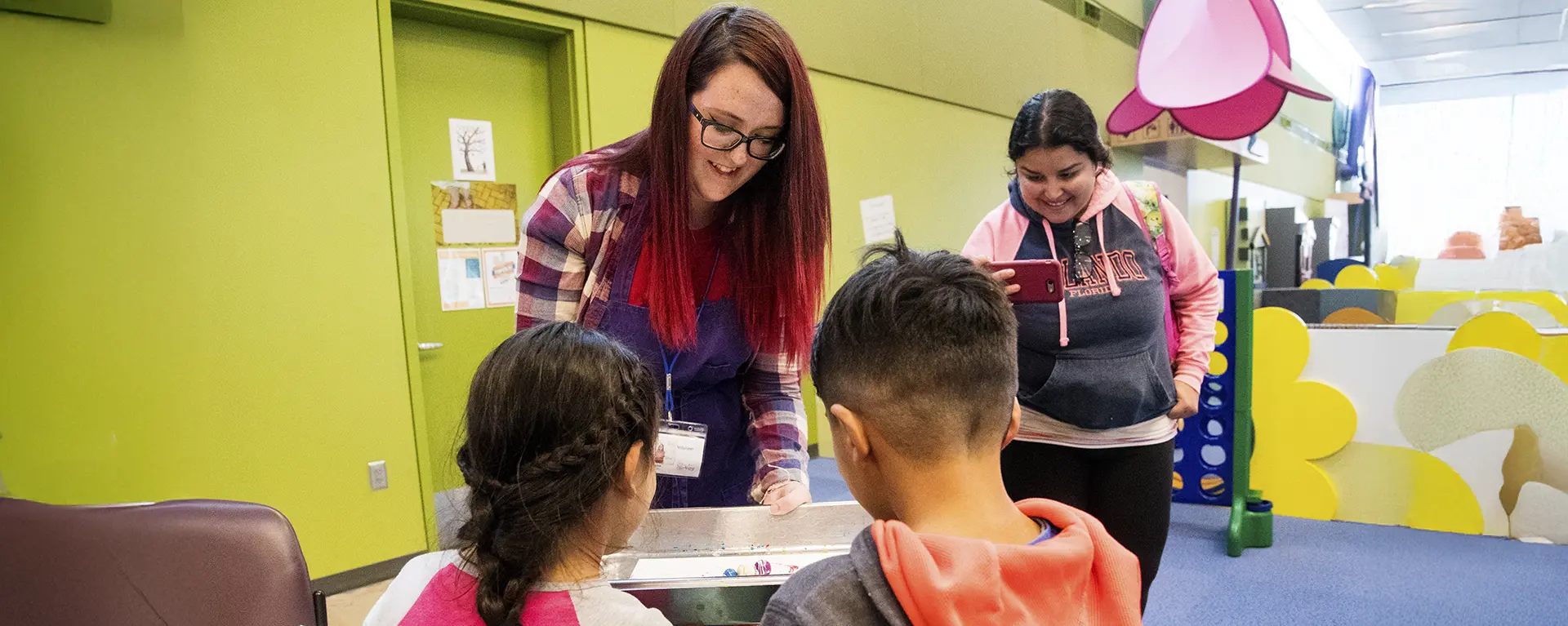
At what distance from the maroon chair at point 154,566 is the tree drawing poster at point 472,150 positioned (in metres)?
2.34

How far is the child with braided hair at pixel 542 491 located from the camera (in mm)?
822

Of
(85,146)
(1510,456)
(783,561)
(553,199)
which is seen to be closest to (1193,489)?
(1510,456)

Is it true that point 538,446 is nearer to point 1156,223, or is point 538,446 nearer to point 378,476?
point 1156,223

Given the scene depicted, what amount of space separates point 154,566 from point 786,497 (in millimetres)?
762

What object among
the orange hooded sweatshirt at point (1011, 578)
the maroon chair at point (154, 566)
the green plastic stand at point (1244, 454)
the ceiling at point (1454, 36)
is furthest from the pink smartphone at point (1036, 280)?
the ceiling at point (1454, 36)

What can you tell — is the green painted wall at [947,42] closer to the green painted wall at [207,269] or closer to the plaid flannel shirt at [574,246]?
the green painted wall at [207,269]

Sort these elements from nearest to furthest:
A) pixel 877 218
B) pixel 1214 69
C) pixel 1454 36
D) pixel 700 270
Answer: pixel 700 270, pixel 1214 69, pixel 877 218, pixel 1454 36

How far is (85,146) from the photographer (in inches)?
87.7

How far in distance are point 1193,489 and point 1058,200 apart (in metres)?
2.31

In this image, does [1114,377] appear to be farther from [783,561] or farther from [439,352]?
[439,352]

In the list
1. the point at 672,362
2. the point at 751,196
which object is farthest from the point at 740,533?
the point at 751,196

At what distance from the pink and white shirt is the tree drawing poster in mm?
2539

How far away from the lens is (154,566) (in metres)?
0.92

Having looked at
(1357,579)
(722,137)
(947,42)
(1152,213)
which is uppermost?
(947,42)
